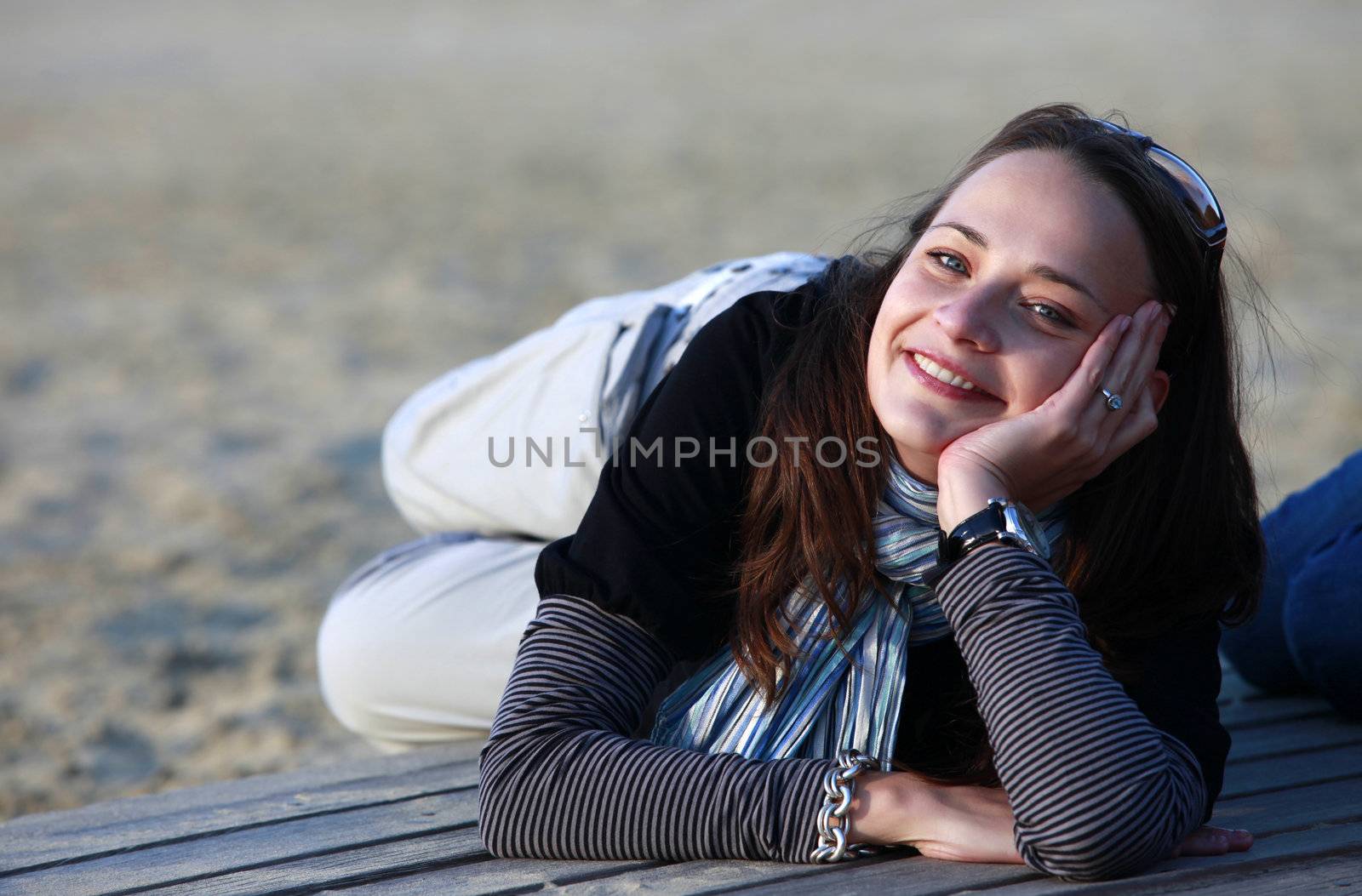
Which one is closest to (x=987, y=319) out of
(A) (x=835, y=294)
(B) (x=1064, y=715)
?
(A) (x=835, y=294)

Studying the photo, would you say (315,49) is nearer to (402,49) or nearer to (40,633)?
(402,49)

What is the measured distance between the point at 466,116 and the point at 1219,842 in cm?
1390

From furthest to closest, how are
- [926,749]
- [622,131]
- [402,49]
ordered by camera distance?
[402,49], [622,131], [926,749]

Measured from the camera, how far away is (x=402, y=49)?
71.4 feet

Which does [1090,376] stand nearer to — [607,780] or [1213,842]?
[1213,842]

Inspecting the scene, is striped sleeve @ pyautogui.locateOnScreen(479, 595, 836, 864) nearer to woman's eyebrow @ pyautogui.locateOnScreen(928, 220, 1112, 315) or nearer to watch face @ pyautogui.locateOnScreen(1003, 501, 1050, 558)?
A: watch face @ pyautogui.locateOnScreen(1003, 501, 1050, 558)

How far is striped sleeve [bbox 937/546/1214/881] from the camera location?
1.88 metres

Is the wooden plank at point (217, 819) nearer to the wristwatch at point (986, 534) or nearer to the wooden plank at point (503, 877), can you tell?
the wooden plank at point (503, 877)

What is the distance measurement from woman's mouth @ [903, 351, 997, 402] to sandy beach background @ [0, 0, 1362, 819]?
99.4 inches

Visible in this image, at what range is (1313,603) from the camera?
2.92 metres

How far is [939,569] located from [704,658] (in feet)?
1.49

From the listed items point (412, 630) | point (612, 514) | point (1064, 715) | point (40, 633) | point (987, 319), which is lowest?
point (40, 633)

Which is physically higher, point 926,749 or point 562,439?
point 562,439

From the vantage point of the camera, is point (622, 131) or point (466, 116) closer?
point (622, 131)
